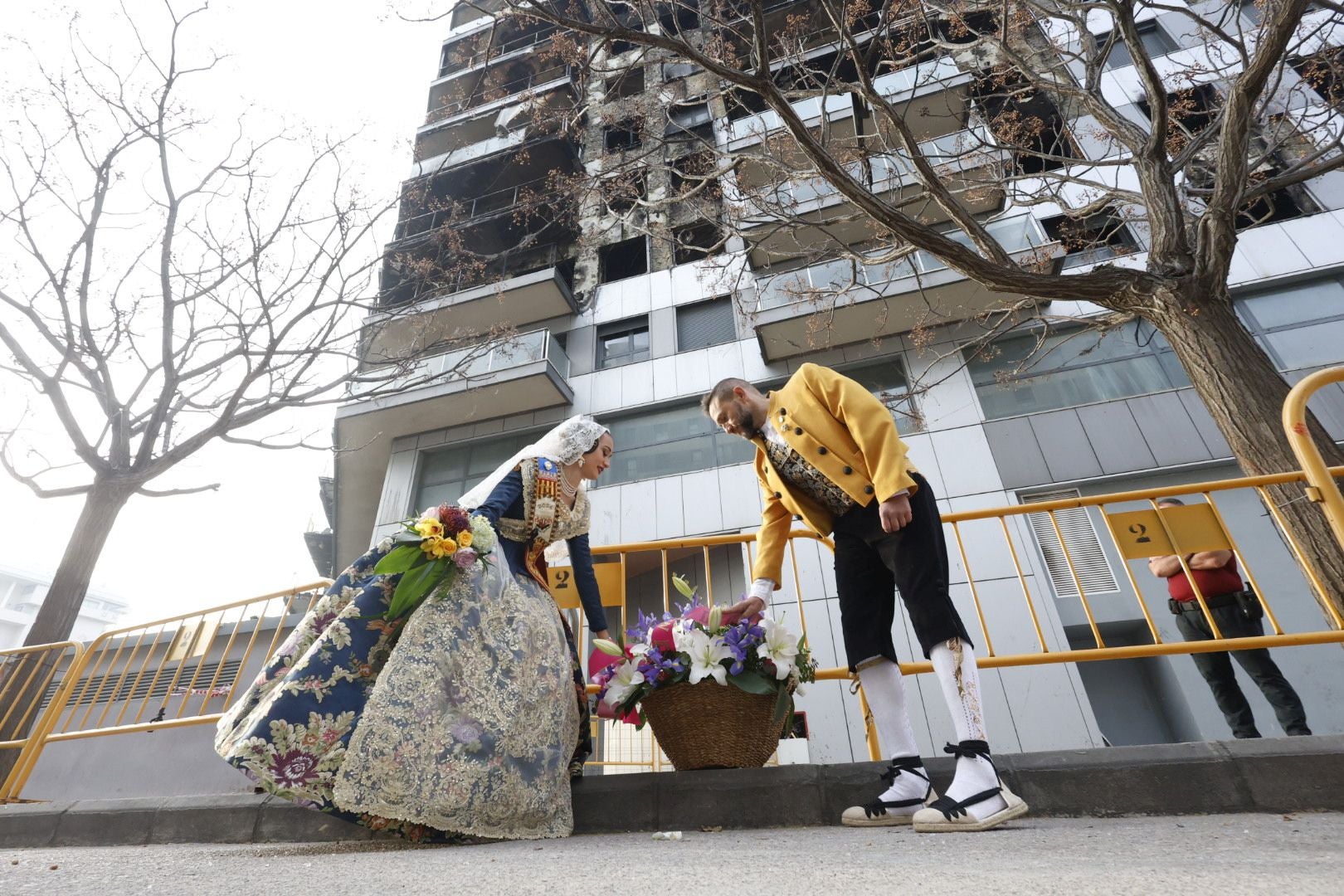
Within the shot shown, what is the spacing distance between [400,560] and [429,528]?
14 cm

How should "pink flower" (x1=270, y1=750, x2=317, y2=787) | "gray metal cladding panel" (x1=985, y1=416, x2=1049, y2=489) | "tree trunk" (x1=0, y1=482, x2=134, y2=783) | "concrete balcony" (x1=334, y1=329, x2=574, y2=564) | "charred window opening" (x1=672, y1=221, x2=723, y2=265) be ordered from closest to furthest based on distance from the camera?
"pink flower" (x1=270, y1=750, x2=317, y2=787), "tree trunk" (x1=0, y1=482, x2=134, y2=783), "gray metal cladding panel" (x1=985, y1=416, x2=1049, y2=489), "concrete balcony" (x1=334, y1=329, x2=574, y2=564), "charred window opening" (x1=672, y1=221, x2=723, y2=265)

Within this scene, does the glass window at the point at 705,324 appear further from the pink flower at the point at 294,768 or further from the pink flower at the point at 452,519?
the pink flower at the point at 294,768

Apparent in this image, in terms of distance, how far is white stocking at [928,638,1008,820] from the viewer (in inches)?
74.1

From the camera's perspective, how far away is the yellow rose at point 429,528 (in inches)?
87.0

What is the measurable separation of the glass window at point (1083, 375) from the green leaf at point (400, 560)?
8670mm

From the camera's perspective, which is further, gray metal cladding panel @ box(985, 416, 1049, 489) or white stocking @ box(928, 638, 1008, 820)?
gray metal cladding panel @ box(985, 416, 1049, 489)

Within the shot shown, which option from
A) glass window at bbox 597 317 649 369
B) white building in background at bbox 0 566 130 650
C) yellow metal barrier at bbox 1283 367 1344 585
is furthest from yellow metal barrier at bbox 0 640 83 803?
white building in background at bbox 0 566 130 650

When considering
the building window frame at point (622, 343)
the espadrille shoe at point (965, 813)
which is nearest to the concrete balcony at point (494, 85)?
the building window frame at point (622, 343)

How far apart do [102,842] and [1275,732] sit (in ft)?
30.2

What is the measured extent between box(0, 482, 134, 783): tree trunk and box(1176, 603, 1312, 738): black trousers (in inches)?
345

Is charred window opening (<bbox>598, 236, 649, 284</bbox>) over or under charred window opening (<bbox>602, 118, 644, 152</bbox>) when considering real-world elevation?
under

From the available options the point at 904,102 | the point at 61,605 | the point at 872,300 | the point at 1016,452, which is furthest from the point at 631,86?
the point at 61,605

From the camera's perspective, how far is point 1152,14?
12320mm

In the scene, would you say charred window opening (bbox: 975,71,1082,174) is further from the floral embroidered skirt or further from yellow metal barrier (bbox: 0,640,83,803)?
yellow metal barrier (bbox: 0,640,83,803)
